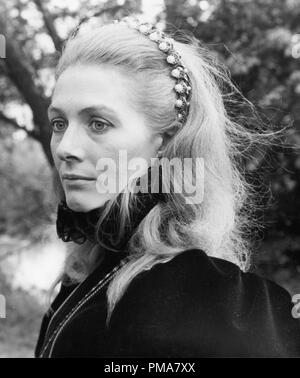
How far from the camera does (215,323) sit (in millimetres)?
1108

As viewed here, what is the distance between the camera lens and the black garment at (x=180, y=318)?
1.09 m

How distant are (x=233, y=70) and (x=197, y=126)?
162 cm

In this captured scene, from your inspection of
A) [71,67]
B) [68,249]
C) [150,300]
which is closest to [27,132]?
[68,249]

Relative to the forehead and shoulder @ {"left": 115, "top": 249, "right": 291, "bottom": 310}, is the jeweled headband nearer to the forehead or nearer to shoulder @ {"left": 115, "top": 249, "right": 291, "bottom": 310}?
the forehead

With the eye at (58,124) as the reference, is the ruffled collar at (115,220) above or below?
below

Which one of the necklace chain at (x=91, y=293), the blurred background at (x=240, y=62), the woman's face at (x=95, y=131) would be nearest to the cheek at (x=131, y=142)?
the woman's face at (x=95, y=131)

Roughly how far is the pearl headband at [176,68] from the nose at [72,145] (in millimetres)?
247

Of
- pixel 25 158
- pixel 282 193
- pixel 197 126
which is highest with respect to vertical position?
pixel 197 126

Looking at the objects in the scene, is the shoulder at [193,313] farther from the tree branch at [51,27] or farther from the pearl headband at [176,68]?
the tree branch at [51,27]

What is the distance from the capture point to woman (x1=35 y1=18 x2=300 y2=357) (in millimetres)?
1120

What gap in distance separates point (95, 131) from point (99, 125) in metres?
0.02

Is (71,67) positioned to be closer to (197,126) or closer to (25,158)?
(197,126)

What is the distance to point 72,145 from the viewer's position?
4.06 ft
